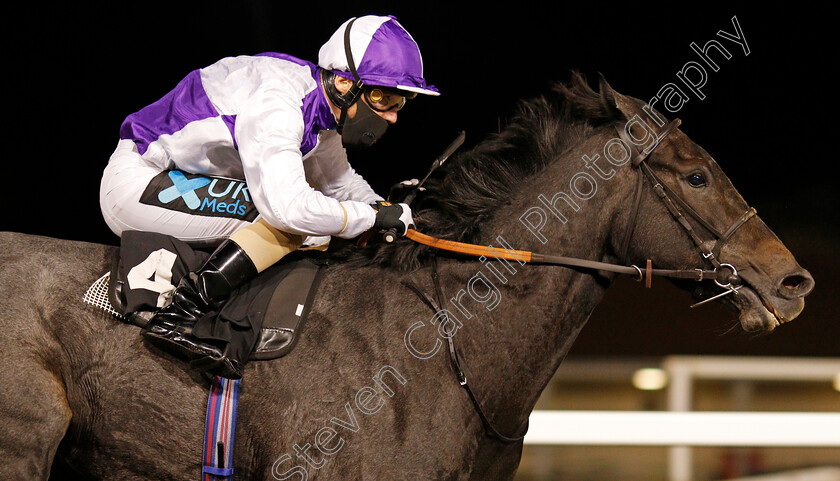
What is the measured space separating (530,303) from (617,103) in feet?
2.20

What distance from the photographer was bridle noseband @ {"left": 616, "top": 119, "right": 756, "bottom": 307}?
1.98m

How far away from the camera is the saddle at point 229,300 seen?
1916mm

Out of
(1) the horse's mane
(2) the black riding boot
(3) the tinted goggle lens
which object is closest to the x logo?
(2) the black riding boot

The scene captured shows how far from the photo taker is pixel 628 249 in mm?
2086

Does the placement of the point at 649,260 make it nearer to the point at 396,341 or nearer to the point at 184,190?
the point at 396,341

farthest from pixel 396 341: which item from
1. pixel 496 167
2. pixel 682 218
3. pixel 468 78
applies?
pixel 468 78

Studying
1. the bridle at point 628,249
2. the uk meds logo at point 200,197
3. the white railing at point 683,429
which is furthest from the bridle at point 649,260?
the white railing at point 683,429

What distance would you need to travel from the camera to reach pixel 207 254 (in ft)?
6.84

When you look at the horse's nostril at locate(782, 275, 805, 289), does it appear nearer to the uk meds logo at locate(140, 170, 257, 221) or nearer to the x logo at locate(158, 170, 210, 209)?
the uk meds logo at locate(140, 170, 257, 221)

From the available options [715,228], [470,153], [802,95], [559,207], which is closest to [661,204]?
[715,228]

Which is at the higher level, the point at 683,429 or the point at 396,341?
the point at 396,341

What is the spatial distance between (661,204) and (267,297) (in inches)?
46.6

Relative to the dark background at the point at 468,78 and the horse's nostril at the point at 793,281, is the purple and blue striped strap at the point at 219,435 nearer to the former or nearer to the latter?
the horse's nostril at the point at 793,281

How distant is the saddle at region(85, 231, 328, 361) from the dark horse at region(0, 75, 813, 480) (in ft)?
0.14
